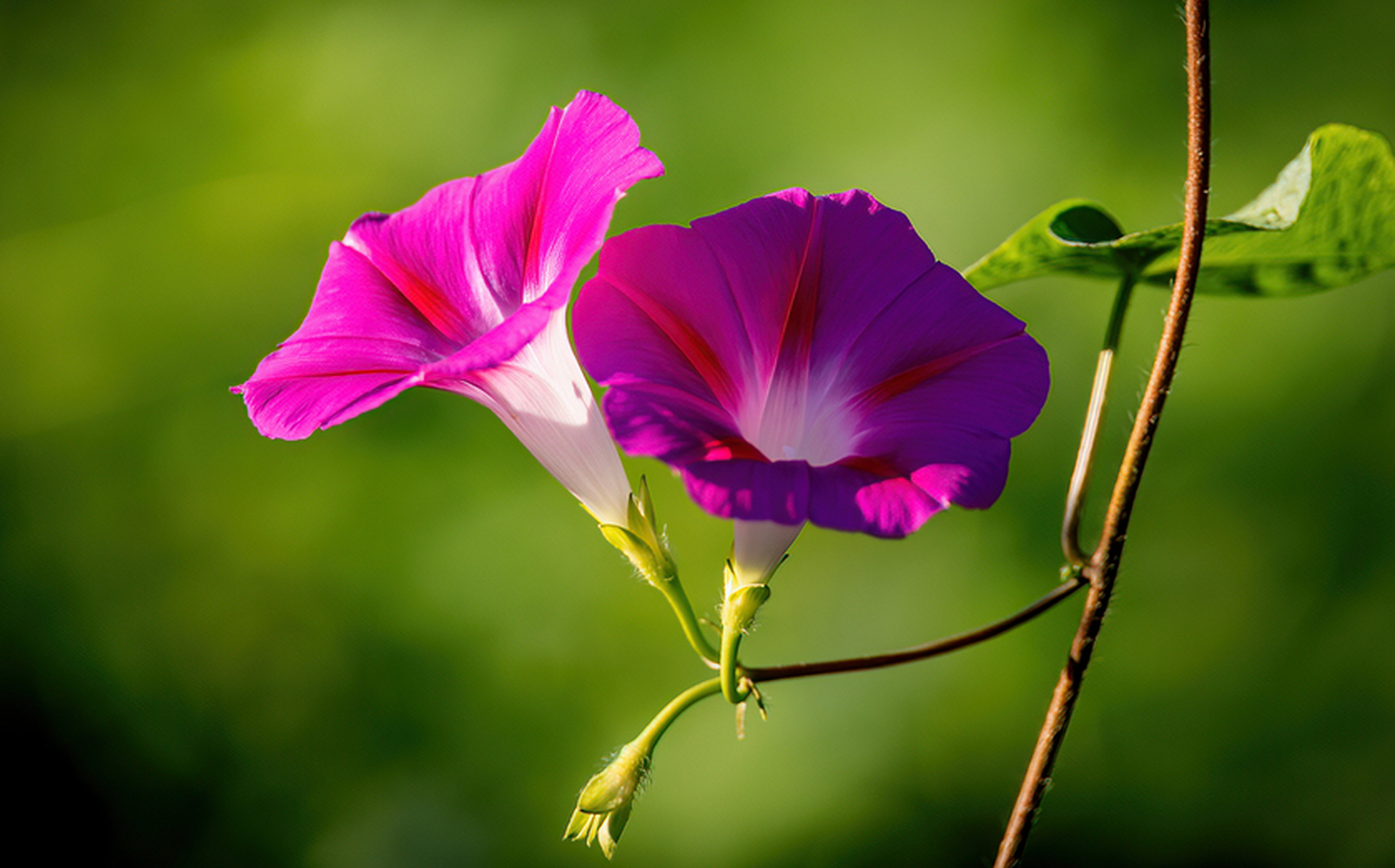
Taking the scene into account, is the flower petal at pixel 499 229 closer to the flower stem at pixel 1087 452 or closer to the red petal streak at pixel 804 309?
the red petal streak at pixel 804 309

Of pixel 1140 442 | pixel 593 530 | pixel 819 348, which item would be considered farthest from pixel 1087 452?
pixel 593 530

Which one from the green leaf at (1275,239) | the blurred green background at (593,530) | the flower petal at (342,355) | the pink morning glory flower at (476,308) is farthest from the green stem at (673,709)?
the blurred green background at (593,530)

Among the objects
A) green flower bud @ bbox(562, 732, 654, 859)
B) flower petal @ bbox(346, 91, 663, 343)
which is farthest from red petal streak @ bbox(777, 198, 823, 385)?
green flower bud @ bbox(562, 732, 654, 859)

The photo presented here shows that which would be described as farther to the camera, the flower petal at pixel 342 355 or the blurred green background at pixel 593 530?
the blurred green background at pixel 593 530

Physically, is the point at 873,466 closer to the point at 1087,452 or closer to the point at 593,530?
the point at 1087,452

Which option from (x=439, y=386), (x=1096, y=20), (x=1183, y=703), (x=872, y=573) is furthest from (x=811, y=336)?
(x=1096, y=20)

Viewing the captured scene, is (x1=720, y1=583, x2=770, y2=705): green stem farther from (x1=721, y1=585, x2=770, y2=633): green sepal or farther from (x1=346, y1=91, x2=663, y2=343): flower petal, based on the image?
(x1=346, y1=91, x2=663, y2=343): flower petal
